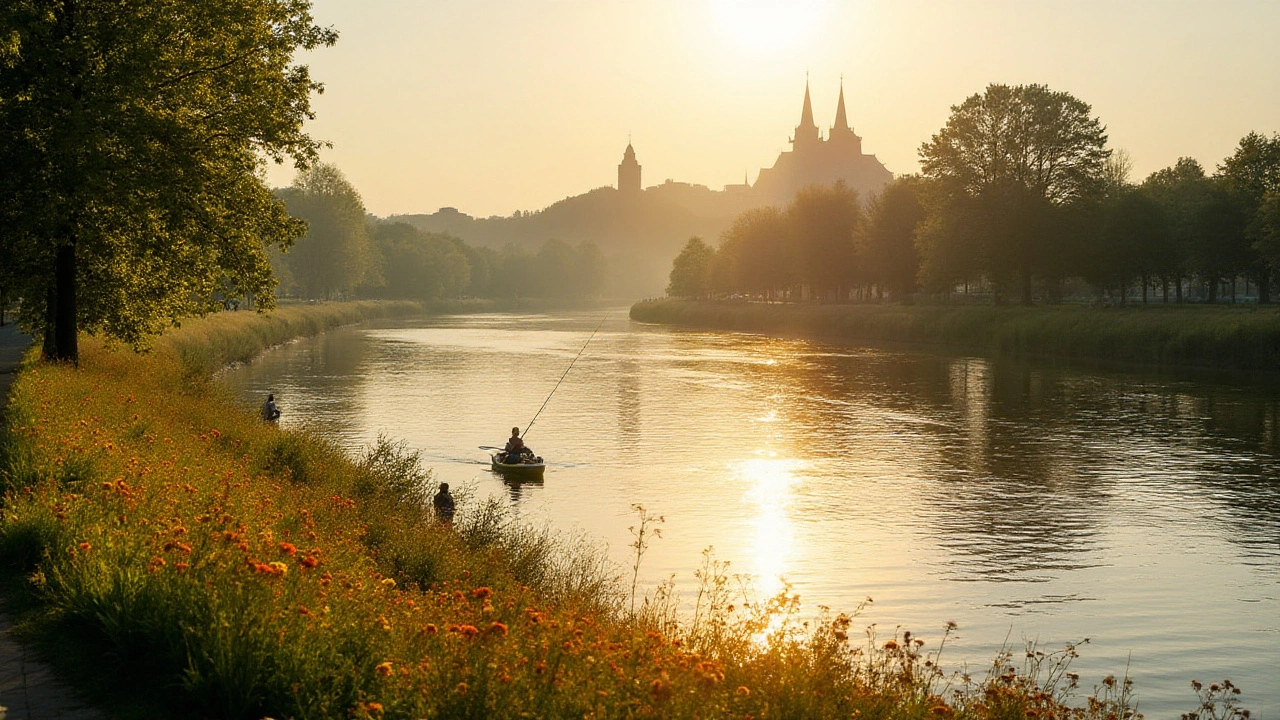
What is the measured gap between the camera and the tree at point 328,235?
14575 centimetres

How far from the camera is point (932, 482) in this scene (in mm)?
32094

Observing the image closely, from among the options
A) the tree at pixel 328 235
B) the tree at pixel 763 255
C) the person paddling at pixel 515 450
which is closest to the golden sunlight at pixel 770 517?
the person paddling at pixel 515 450

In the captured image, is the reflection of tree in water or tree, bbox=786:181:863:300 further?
tree, bbox=786:181:863:300

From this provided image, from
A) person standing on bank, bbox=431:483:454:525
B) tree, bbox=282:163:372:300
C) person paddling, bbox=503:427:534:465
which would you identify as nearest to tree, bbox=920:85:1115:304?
person paddling, bbox=503:427:534:465

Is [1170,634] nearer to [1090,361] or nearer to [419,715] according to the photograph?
[419,715]

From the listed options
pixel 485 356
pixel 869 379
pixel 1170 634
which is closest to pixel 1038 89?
pixel 869 379

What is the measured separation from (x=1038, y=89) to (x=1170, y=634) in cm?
7117

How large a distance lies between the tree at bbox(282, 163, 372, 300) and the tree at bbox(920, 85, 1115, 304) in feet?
283

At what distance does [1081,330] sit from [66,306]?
197 ft

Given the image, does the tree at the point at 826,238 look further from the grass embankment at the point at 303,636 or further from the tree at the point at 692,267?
the grass embankment at the point at 303,636

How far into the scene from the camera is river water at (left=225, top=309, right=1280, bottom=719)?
62.8 ft

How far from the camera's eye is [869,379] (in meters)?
61.5

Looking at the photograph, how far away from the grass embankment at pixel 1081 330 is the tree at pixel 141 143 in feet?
166

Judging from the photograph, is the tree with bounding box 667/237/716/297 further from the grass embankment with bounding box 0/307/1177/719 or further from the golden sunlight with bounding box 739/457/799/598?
the grass embankment with bounding box 0/307/1177/719
